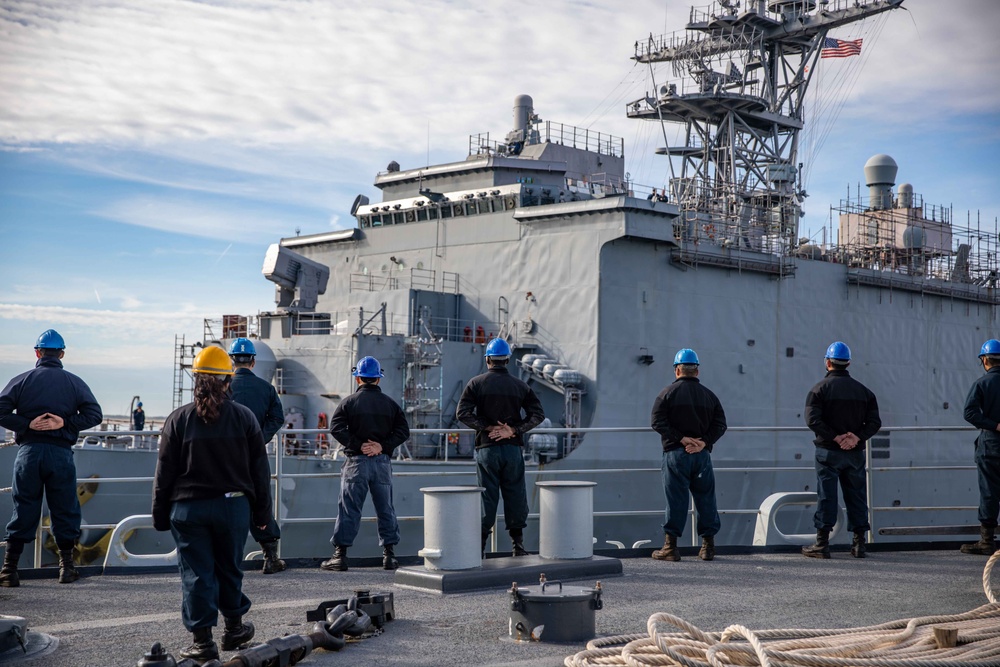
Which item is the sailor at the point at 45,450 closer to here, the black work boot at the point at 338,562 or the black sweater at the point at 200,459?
the black work boot at the point at 338,562

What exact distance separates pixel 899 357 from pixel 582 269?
9.01 m

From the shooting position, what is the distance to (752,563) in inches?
309

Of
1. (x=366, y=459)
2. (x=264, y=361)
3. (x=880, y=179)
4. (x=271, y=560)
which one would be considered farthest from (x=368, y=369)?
(x=880, y=179)

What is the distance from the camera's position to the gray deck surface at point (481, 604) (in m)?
4.72

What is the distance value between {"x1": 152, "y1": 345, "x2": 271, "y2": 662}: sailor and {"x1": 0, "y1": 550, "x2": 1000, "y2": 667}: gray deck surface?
1.16 feet

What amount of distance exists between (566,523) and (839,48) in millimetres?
20788

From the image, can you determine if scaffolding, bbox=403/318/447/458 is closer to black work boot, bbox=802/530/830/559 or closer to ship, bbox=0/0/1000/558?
ship, bbox=0/0/1000/558

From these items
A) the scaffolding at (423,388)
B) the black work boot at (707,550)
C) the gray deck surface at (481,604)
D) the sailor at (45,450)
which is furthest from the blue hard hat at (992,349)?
the scaffolding at (423,388)

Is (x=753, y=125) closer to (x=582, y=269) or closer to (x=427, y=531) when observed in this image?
(x=582, y=269)

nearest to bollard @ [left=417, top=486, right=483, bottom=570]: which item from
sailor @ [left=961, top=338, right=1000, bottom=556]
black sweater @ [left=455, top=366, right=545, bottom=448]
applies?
black sweater @ [left=455, top=366, right=545, bottom=448]

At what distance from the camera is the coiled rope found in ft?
11.8

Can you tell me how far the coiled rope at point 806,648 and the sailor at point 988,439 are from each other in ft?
14.1

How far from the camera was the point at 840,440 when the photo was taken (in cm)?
805

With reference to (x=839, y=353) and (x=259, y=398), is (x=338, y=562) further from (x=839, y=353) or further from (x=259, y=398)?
(x=839, y=353)
